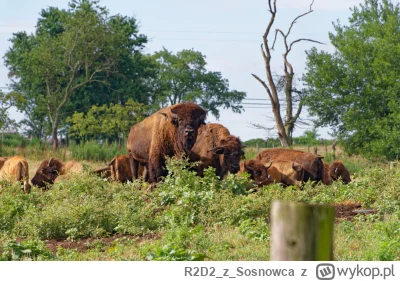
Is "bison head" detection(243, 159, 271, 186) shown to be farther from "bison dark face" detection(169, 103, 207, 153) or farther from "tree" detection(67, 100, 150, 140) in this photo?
"tree" detection(67, 100, 150, 140)

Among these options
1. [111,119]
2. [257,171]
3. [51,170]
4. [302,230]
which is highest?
[111,119]

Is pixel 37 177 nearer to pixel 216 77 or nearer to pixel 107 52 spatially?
pixel 107 52

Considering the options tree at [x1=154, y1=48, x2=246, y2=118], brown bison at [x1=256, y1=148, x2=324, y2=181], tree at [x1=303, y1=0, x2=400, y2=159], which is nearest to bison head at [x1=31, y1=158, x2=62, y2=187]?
brown bison at [x1=256, y1=148, x2=324, y2=181]

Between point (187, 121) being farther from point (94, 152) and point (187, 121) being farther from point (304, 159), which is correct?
point (94, 152)

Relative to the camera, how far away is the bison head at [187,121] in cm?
1989

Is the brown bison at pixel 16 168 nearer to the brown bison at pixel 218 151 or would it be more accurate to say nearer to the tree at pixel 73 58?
the brown bison at pixel 218 151

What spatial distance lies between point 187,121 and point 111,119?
47.2m

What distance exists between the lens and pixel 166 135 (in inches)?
822

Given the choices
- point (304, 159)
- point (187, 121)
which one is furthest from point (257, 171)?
point (187, 121)

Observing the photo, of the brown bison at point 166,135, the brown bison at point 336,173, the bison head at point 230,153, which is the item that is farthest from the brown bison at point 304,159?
the brown bison at point 166,135

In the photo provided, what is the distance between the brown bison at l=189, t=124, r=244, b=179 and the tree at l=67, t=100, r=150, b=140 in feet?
146

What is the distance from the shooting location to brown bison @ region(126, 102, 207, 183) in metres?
20.0

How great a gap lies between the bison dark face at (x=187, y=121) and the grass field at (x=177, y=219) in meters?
1.33
